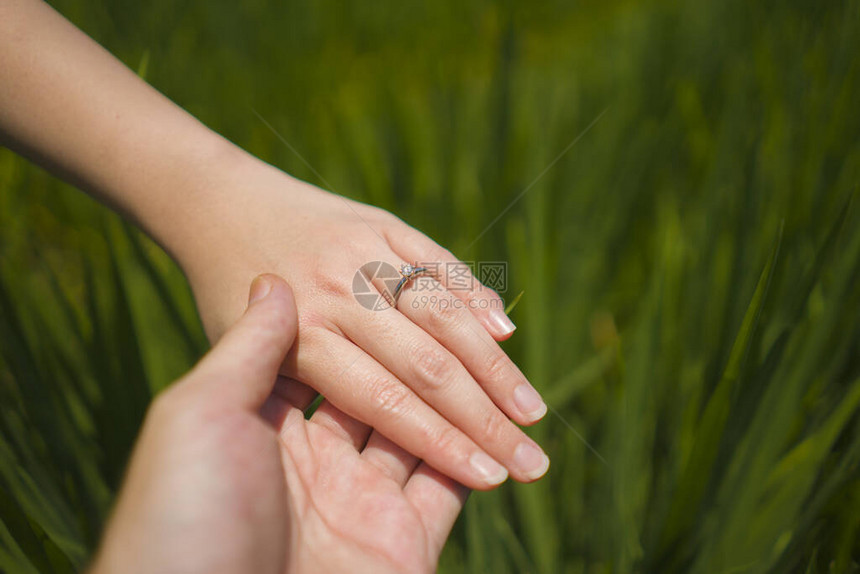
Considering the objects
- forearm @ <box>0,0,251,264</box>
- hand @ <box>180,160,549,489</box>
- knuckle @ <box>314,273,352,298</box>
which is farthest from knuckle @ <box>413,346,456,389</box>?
forearm @ <box>0,0,251,264</box>

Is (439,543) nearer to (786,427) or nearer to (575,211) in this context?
(786,427)

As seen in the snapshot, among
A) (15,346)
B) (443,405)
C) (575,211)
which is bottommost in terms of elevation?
(15,346)

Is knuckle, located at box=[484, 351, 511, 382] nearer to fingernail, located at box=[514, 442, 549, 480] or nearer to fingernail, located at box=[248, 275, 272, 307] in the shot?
fingernail, located at box=[514, 442, 549, 480]

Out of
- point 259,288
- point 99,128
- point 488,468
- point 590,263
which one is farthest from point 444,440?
point 99,128

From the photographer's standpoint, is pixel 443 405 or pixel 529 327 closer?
pixel 443 405

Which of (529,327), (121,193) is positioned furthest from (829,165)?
(121,193)

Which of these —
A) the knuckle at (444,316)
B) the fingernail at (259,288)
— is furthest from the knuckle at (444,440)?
the fingernail at (259,288)

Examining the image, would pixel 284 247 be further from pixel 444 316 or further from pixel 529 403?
pixel 529 403
